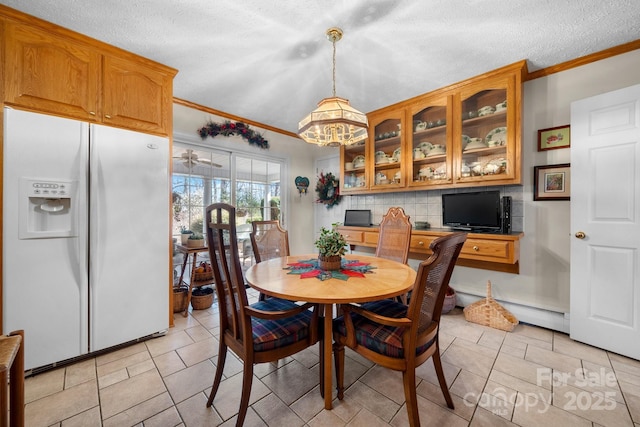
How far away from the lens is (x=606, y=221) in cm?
203

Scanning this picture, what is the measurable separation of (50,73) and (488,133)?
3.60m

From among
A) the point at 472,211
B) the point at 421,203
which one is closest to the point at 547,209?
the point at 472,211

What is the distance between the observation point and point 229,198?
3580 mm

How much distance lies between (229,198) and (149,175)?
56.5 inches

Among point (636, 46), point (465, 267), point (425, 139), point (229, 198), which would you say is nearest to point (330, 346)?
point (465, 267)

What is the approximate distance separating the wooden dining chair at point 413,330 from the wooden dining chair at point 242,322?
0.79 feet

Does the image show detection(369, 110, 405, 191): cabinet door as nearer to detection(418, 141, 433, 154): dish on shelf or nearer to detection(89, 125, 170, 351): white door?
detection(418, 141, 433, 154): dish on shelf

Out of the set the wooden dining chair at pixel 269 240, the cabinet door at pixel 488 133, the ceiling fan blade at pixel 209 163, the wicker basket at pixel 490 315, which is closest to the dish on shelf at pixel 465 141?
the cabinet door at pixel 488 133

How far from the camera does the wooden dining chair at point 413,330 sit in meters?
1.17

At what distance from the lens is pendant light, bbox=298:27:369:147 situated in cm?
172

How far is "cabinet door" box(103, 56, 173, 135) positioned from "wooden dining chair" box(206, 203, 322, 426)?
145 centimetres

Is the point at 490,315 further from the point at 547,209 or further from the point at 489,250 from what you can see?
the point at 547,209

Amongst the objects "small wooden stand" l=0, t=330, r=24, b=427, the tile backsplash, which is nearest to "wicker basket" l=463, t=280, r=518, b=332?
the tile backsplash

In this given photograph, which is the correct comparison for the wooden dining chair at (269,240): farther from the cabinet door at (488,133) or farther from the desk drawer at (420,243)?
the cabinet door at (488,133)
